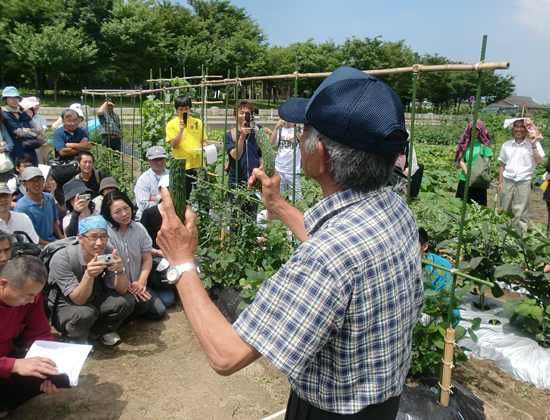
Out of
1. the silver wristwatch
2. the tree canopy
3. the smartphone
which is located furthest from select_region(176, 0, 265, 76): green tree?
the silver wristwatch

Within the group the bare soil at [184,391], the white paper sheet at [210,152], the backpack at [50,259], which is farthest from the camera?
the white paper sheet at [210,152]

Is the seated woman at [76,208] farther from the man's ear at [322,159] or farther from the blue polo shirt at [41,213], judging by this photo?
the man's ear at [322,159]

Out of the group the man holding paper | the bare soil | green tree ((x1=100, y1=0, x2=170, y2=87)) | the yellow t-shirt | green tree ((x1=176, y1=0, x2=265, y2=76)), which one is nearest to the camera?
the man holding paper

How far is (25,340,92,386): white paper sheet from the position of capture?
277cm

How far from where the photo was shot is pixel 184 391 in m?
3.16

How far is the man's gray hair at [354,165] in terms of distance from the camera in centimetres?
119

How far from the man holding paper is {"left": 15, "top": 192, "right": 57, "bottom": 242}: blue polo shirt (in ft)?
6.21

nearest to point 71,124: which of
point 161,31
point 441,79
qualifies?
point 161,31

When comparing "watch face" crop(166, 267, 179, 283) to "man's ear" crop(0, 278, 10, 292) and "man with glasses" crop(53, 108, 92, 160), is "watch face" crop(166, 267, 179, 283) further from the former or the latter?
"man with glasses" crop(53, 108, 92, 160)

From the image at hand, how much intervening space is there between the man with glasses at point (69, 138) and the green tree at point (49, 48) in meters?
28.4

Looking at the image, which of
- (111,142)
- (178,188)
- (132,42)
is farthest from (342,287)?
(132,42)

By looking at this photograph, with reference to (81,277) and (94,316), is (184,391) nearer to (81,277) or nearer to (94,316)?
(94,316)

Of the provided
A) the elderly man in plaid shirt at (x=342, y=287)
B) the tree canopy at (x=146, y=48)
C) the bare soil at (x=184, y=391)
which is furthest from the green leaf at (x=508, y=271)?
the tree canopy at (x=146, y=48)

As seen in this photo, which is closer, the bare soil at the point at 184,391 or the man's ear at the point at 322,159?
the man's ear at the point at 322,159
